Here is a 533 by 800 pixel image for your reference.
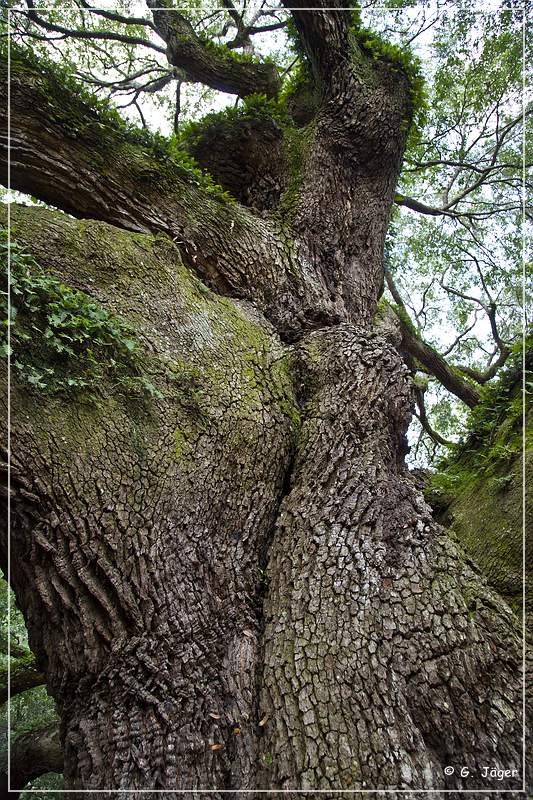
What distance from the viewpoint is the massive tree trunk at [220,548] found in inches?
74.9

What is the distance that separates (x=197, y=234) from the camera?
3549mm

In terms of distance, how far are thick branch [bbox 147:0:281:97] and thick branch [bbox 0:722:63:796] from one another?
5877 mm

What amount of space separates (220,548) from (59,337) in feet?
4.02

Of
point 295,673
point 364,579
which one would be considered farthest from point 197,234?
point 295,673

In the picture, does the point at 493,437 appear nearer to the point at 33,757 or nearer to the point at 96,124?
the point at 96,124


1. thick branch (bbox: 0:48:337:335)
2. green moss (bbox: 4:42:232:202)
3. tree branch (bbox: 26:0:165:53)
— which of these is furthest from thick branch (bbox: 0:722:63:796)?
tree branch (bbox: 26:0:165:53)

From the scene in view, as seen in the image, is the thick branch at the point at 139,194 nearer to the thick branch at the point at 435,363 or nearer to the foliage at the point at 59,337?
the foliage at the point at 59,337

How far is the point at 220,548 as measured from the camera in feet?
7.95

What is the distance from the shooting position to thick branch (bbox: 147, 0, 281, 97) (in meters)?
4.77

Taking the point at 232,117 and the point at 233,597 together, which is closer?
the point at 233,597

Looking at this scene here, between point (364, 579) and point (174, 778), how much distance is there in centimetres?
103

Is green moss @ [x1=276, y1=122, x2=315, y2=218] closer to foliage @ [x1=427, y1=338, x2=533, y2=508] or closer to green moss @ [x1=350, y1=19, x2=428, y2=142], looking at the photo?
green moss @ [x1=350, y1=19, x2=428, y2=142]

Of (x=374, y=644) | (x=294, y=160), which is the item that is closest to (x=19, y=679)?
(x=374, y=644)

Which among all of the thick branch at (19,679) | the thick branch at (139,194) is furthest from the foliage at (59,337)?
the thick branch at (19,679)
